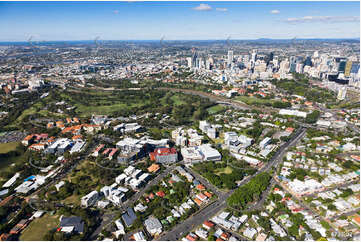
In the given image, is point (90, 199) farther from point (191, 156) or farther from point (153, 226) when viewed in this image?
point (191, 156)

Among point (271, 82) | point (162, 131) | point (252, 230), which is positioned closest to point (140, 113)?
point (162, 131)

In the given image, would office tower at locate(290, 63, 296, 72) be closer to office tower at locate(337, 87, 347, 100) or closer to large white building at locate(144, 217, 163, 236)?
office tower at locate(337, 87, 347, 100)

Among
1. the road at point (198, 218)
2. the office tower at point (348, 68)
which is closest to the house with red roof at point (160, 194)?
the road at point (198, 218)

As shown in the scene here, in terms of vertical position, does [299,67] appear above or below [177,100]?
above

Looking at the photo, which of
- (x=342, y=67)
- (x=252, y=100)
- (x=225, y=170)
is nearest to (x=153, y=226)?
(x=225, y=170)

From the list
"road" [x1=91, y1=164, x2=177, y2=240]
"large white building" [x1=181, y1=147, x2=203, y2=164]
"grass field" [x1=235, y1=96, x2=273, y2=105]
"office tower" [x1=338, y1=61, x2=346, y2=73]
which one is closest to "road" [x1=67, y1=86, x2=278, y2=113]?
"grass field" [x1=235, y1=96, x2=273, y2=105]

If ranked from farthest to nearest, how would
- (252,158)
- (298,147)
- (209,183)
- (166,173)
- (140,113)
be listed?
(140,113), (298,147), (252,158), (166,173), (209,183)

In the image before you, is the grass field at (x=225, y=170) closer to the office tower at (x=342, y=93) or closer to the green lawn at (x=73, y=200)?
the green lawn at (x=73, y=200)

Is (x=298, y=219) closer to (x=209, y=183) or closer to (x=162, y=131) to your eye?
(x=209, y=183)

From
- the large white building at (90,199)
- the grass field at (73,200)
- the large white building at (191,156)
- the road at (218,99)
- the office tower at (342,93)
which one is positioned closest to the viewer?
the large white building at (90,199)
